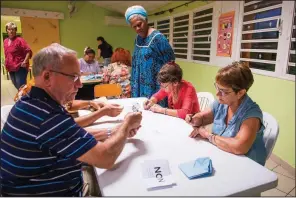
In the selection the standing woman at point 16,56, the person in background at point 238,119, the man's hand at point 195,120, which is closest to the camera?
the person in background at point 238,119

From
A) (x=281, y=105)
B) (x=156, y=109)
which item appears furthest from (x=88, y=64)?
(x=281, y=105)

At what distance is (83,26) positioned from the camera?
6.32 meters

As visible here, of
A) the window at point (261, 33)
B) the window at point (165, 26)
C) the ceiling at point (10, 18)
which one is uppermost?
the ceiling at point (10, 18)

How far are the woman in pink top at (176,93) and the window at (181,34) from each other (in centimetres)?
289

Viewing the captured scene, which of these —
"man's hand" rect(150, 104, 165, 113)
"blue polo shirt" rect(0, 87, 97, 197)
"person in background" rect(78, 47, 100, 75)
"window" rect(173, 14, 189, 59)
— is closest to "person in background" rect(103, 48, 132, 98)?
"person in background" rect(78, 47, 100, 75)

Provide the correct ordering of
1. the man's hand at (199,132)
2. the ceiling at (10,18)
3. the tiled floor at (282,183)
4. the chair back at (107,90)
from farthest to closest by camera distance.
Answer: the ceiling at (10,18), the chair back at (107,90), the tiled floor at (282,183), the man's hand at (199,132)

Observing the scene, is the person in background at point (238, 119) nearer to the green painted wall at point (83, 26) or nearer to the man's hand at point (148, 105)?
the man's hand at point (148, 105)

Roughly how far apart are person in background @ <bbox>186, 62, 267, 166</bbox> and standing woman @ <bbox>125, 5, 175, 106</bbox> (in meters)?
0.88

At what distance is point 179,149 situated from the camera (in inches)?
44.0

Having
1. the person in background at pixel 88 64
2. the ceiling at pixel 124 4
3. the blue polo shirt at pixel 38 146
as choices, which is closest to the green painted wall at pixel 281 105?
the blue polo shirt at pixel 38 146

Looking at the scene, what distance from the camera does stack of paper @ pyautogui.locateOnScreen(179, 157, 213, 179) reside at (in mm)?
889

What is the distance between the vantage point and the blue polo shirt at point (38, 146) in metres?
0.78

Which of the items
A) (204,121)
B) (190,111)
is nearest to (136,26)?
(190,111)

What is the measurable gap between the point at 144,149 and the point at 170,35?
433 centimetres
